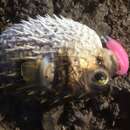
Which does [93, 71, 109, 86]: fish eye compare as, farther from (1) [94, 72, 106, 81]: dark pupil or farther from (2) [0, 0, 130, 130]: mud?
(2) [0, 0, 130, 130]: mud

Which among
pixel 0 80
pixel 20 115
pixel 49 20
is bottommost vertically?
pixel 20 115

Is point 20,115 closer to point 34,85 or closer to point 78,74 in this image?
point 34,85

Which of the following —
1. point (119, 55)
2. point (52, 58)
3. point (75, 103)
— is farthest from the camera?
point (75, 103)

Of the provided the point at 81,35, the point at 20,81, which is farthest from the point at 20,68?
the point at 81,35

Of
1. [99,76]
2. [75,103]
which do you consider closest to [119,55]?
[99,76]

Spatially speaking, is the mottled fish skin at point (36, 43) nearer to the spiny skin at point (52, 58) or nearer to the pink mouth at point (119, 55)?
the spiny skin at point (52, 58)

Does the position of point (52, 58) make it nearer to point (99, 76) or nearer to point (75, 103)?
point (99, 76)
